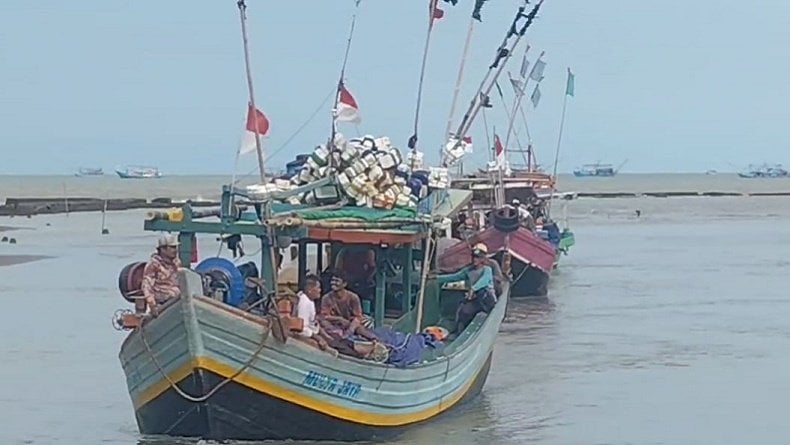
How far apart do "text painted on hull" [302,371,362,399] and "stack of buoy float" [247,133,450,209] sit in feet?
8.18

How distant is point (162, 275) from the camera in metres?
15.0

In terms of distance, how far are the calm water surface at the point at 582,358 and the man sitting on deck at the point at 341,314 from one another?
1.43 metres

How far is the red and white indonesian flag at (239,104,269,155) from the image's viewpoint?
16.9 m

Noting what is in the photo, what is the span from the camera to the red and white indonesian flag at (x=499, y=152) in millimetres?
35744

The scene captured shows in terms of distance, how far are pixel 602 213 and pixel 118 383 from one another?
2788 inches

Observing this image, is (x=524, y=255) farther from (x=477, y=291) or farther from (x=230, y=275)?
(x=230, y=275)

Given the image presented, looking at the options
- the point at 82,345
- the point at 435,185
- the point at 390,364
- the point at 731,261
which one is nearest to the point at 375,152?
the point at 435,185

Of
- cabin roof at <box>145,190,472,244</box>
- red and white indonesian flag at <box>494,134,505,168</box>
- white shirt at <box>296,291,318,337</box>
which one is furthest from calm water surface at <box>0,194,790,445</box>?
red and white indonesian flag at <box>494,134,505,168</box>

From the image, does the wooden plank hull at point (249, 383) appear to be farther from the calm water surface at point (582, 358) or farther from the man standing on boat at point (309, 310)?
the calm water surface at point (582, 358)

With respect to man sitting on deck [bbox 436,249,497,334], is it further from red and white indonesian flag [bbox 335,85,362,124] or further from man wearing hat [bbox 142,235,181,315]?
man wearing hat [bbox 142,235,181,315]

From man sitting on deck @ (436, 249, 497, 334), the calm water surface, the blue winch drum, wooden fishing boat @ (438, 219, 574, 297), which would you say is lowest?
the calm water surface

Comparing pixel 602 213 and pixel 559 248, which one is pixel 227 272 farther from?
pixel 602 213

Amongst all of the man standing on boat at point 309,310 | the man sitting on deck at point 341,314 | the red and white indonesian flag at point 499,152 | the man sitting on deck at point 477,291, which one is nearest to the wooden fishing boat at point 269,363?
the man standing on boat at point 309,310

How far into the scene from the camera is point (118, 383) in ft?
69.5
